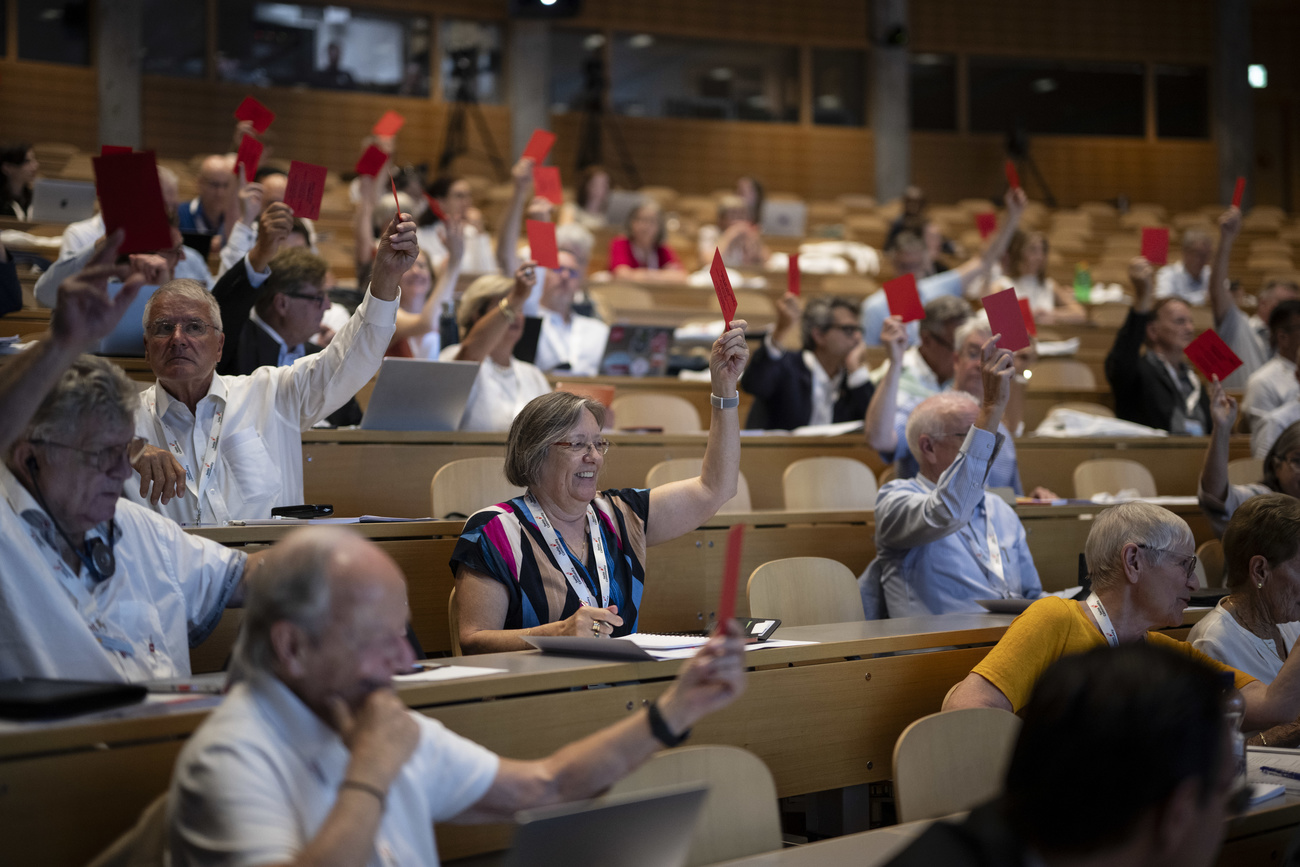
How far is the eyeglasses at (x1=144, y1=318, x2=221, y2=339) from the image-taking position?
281 centimetres

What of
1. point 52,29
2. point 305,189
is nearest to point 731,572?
Answer: point 305,189

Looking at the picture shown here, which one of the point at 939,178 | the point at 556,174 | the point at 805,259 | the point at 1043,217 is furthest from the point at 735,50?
the point at 556,174

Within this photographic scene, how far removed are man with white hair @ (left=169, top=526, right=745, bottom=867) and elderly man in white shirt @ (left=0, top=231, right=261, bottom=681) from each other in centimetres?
53

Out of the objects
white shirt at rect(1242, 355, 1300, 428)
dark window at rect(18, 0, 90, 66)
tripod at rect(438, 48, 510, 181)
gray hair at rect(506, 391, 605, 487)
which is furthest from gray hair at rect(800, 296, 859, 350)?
dark window at rect(18, 0, 90, 66)

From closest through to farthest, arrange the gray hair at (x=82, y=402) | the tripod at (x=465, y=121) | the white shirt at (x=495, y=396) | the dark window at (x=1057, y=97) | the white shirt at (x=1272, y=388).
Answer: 1. the gray hair at (x=82, y=402)
2. the white shirt at (x=495, y=396)
3. the white shirt at (x=1272, y=388)
4. the tripod at (x=465, y=121)
5. the dark window at (x=1057, y=97)

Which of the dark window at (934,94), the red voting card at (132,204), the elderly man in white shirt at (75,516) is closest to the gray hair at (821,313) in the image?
the red voting card at (132,204)

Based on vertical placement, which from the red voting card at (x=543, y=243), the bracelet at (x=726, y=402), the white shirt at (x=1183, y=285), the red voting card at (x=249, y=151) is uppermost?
the red voting card at (x=249, y=151)

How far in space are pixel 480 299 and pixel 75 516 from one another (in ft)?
8.57

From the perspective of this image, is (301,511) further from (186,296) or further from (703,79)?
(703,79)

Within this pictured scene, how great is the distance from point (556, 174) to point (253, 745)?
4605 millimetres

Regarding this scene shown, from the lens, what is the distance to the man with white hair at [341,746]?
4.46 feet

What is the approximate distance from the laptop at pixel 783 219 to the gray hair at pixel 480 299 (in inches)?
219

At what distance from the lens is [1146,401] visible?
5.52 m

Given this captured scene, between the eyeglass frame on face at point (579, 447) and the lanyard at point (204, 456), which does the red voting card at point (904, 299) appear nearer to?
the eyeglass frame on face at point (579, 447)
